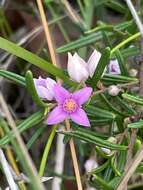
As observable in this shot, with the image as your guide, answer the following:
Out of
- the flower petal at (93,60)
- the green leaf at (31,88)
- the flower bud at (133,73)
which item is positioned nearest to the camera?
the green leaf at (31,88)

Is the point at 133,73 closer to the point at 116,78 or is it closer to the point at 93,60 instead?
the point at 116,78

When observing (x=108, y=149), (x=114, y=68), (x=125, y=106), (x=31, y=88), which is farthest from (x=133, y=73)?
(x=31, y=88)

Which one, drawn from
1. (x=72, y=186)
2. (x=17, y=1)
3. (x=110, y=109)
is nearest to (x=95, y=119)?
(x=110, y=109)

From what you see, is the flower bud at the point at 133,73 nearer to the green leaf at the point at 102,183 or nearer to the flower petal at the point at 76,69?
the flower petal at the point at 76,69

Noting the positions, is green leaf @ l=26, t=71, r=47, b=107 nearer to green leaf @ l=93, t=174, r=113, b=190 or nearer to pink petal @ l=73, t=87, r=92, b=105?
pink petal @ l=73, t=87, r=92, b=105

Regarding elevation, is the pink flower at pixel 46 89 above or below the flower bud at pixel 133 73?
above

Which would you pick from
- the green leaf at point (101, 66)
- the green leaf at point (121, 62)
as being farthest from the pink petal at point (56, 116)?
the green leaf at point (121, 62)
